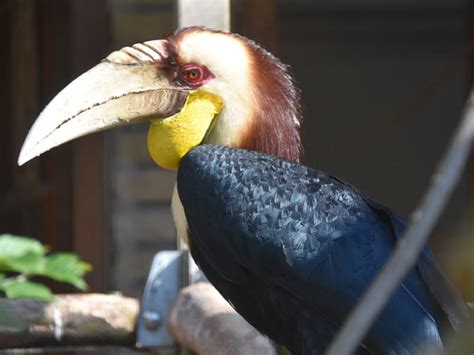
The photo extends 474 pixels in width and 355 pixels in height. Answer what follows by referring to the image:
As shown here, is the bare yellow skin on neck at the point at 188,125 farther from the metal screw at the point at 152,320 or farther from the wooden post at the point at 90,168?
the wooden post at the point at 90,168

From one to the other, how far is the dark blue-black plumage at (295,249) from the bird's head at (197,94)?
135 mm

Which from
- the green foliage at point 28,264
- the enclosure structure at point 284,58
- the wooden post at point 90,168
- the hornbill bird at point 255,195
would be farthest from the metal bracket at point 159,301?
the wooden post at point 90,168

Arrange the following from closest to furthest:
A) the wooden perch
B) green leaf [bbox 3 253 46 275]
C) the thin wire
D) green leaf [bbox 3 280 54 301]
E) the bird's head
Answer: the thin wire, green leaf [bbox 3 253 46 275], green leaf [bbox 3 280 54 301], the bird's head, the wooden perch

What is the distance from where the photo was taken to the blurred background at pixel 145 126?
4.84 metres

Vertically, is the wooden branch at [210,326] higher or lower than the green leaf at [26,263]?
lower

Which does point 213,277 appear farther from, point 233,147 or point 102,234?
point 102,234

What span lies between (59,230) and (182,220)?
2.85m

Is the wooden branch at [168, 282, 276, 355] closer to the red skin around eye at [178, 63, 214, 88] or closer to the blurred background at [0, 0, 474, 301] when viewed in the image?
the red skin around eye at [178, 63, 214, 88]

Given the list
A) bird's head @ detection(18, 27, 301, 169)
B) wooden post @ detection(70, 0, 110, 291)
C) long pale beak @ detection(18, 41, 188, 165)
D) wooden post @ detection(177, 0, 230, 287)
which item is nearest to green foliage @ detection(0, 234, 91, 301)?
long pale beak @ detection(18, 41, 188, 165)

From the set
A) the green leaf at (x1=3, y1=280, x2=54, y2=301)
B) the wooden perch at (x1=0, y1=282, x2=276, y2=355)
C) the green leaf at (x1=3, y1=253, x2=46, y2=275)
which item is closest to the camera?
Result: the green leaf at (x1=3, y1=253, x2=46, y2=275)

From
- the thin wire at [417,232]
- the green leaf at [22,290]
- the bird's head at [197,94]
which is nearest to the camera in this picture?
the thin wire at [417,232]

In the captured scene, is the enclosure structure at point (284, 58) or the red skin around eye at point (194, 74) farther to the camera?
the enclosure structure at point (284, 58)

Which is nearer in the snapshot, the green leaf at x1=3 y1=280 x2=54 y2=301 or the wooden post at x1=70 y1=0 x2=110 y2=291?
the green leaf at x1=3 y1=280 x2=54 y2=301

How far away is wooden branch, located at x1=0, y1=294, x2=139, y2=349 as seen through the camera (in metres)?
2.87
